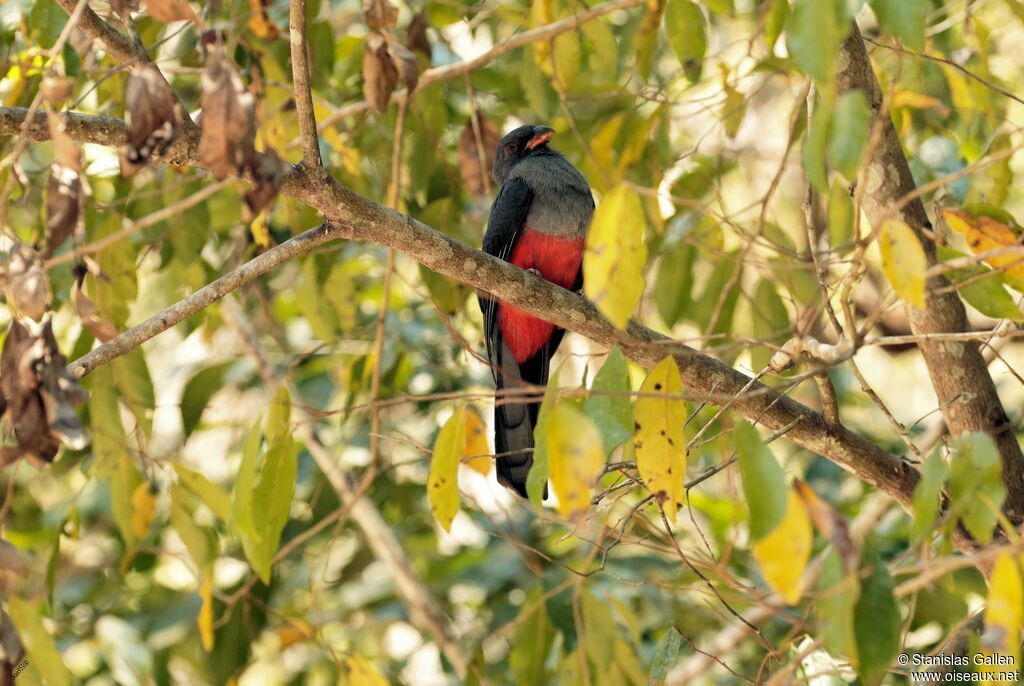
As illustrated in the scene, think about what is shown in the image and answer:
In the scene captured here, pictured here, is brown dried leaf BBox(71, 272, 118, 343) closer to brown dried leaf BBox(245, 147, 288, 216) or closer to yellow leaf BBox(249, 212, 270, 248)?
brown dried leaf BBox(245, 147, 288, 216)

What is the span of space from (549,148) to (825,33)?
10.5 feet

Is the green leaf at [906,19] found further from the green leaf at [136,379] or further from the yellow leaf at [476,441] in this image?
the green leaf at [136,379]

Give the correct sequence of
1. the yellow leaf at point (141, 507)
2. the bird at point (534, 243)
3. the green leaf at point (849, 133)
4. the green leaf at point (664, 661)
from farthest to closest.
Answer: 1. the bird at point (534, 243)
2. the yellow leaf at point (141, 507)
3. the green leaf at point (664, 661)
4. the green leaf at point (849, 133)

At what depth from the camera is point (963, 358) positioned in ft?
9.86

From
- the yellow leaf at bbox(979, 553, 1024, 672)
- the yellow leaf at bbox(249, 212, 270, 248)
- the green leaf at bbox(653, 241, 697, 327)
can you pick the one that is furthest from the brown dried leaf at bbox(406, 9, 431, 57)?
the yellow leaf at bbox(979, 553, 1024, 672)

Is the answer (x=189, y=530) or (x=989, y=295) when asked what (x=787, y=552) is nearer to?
(x=989, y=295)

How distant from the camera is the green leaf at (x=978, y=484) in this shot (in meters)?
1.89

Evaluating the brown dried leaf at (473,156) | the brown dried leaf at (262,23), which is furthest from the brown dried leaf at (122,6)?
the brown dried leaf at (473,156)

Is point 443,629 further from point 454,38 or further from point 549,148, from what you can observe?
point 454,38

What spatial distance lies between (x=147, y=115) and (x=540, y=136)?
126 inches

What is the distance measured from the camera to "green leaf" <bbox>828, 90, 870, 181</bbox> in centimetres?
178

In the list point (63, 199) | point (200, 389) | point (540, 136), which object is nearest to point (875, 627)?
point (63, 199)

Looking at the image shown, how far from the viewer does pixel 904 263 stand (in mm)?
1814

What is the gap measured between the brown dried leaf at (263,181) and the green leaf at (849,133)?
97 centimetres
